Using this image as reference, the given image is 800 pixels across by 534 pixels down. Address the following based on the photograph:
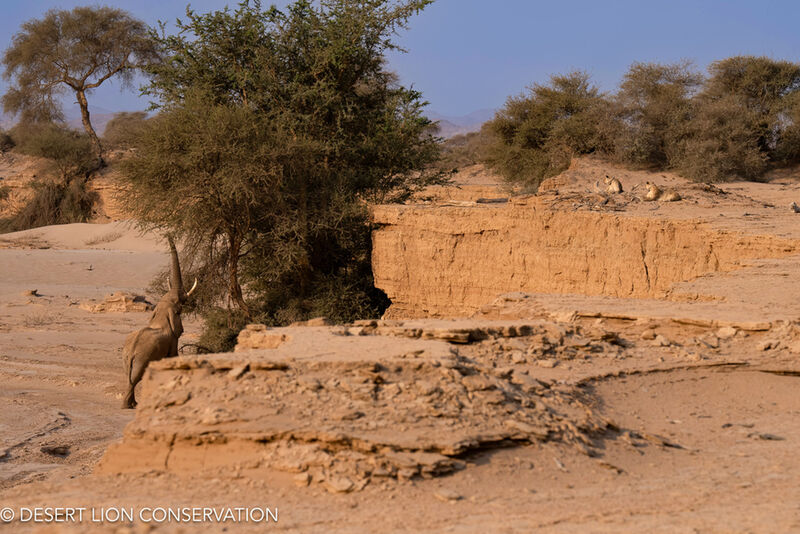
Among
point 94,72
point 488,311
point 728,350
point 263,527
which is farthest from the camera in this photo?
point 94,72

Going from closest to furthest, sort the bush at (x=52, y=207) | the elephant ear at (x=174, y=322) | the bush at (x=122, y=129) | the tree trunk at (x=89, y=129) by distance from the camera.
Result: the elephant ear at (x=174, y=322) < the bush at (x=122, y=129) < the bush at (x=52, y=207) < the tree trunk at (x=89, y=129)

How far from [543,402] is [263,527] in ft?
6.97

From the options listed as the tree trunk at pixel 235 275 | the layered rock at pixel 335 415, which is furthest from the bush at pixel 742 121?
the layered rock at pixel 335 415

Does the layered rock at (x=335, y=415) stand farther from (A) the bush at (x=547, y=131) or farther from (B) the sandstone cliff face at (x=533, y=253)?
(A) the bush at (x=547, y=131)

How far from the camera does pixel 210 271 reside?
1150 centimetres

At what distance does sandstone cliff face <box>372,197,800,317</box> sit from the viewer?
8.52 m

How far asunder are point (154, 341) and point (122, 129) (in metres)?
10.9

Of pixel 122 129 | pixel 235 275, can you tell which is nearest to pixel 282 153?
pixel 235 275

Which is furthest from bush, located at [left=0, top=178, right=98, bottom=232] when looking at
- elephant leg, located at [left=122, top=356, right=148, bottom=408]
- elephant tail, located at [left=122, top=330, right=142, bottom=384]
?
elephant leg, located at [left=122, top=356, right=148, bottom=408]

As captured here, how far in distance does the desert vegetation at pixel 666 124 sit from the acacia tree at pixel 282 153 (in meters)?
9.78

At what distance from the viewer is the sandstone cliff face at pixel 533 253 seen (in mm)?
8516

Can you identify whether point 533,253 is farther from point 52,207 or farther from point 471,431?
point 52,207

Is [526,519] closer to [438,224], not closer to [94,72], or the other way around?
[438,224]

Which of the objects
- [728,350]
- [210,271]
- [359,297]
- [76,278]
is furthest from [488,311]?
[76,278]
